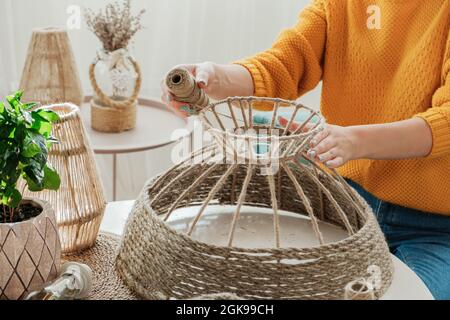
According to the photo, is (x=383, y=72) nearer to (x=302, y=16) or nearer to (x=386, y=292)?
(x=302, y=16)

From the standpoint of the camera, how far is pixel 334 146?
996 mm

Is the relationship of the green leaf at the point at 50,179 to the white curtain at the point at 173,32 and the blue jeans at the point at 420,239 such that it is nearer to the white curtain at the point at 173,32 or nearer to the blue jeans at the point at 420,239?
the blue jeans at the point at 420,239

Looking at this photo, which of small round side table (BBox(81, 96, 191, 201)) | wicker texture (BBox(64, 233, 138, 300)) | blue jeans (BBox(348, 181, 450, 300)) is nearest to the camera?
wicker texture (BBox(64, 233, 138, 300))

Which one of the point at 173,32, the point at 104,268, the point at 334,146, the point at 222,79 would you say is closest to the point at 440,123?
the point at 334,146

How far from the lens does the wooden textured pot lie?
77 centimetres

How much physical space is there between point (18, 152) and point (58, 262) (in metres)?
0.15

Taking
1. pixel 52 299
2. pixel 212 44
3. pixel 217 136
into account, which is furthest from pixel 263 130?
pixel 212 44

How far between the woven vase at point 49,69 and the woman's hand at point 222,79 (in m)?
0.69

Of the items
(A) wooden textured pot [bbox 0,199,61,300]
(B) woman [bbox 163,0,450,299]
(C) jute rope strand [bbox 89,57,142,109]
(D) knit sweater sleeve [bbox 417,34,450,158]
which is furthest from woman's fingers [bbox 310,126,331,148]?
(C) jute rope strand [bbox 89,57,142,109]

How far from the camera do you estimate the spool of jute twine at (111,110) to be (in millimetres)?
1789

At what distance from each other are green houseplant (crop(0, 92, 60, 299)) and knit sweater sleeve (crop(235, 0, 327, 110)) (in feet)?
1.88

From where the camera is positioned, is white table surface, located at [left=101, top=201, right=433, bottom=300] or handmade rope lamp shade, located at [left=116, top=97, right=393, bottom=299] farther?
white table surface, located at [left=101, top=201, right=433, bottom=300]

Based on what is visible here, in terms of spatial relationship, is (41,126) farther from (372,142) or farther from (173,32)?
(173,32)

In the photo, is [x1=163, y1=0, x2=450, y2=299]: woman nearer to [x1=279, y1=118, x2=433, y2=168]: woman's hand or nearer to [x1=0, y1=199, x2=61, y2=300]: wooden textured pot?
[x1=279, y1=118, x2=433, y2=168]: woman's hand
